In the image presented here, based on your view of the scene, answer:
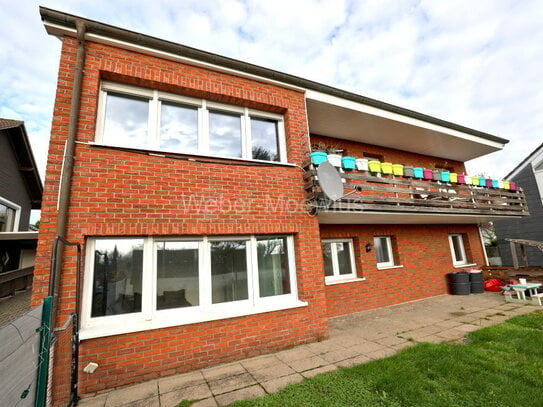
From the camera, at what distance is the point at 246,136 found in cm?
522

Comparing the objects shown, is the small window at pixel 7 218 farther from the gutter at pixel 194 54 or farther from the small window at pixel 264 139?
the small window at pixel 264 139

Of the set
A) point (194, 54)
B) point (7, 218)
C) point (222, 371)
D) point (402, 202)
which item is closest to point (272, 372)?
point (222, 371)

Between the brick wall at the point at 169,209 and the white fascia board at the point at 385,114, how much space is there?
1324 mm

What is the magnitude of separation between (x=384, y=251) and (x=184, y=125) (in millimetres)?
7112

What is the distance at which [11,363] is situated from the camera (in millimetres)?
1919

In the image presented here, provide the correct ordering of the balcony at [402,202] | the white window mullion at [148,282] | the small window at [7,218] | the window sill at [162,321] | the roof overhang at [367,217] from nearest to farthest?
the window sill at [162,321] → the white window mullion at [148,282] → the balcony at [402,202] → the roof overhang at [367,217] → the small window at [7,218]

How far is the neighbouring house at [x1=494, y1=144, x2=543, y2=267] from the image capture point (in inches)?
460

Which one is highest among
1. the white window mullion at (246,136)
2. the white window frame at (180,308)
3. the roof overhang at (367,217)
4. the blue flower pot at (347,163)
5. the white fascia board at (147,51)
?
the white fascia board at (147,51)

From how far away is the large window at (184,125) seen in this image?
14.3 ft

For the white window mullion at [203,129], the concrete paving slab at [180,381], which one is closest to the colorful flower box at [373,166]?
the white window mullion at [203,129]

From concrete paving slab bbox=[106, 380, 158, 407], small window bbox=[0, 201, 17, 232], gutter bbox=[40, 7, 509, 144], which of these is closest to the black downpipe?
concrete paving slab bbox=[106, 380, 158, 407]

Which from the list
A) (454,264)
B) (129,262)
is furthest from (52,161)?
(454,264)

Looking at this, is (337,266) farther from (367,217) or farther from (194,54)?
(194,54)

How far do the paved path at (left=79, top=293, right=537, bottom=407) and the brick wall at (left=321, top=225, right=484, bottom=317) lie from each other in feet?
1.30
